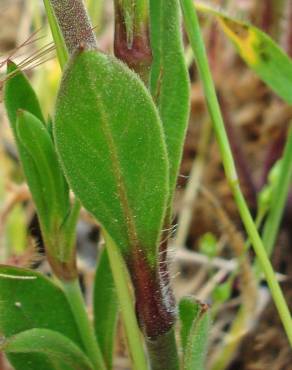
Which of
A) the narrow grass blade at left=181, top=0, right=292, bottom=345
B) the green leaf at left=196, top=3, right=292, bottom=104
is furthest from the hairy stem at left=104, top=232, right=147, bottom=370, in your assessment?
the green leaf at left=196, top=3, right=292, bottom=104

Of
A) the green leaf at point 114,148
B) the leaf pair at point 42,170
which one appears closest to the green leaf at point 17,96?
the leaf pair at point 42,170

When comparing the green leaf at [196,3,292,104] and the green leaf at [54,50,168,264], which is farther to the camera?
the green leaf at [196,3,292,104]

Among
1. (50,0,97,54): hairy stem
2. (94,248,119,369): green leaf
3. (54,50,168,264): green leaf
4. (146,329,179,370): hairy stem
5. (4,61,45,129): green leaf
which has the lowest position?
(146,329,179,370): hairy stem

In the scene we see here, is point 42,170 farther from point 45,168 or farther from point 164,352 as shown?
point 164,352

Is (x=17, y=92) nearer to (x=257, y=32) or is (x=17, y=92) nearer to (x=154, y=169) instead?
(x=154, y=169)

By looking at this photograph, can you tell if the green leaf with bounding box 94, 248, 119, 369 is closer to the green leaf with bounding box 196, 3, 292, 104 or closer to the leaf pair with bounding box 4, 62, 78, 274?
the leaf pair with bounding box 4, 62, 78, 274

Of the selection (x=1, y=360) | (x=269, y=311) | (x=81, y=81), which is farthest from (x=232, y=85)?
(x=81, y=81)

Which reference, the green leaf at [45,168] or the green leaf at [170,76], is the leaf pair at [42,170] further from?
the green leaf at [170,76]
